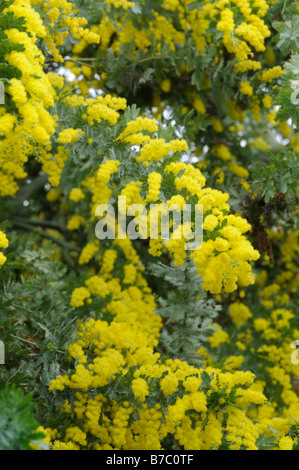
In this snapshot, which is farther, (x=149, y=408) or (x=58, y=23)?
(x=58, y=23)

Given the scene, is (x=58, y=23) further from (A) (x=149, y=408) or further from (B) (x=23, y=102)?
(A) (x=149, y=408)

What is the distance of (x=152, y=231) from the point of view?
3.11 metres

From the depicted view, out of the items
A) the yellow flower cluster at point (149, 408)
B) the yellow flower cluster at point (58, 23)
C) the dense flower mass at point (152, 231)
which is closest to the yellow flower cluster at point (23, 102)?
the dense flower mass at point (152, 231)

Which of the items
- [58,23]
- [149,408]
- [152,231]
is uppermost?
[58,23]

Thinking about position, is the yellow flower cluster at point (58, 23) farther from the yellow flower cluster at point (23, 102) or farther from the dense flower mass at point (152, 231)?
the yellow flower cluster at point (23, 102)

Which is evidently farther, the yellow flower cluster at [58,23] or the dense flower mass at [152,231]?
the yellow flower cluster at [58,23]

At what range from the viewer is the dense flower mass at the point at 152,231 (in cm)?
297

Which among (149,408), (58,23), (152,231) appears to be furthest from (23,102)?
(149,408)

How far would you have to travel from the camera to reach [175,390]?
10.7ft

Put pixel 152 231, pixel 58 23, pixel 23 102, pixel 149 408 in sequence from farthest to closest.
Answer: pixel 58 23, pixel 149 408, pixel 152 231, pixel 23 102

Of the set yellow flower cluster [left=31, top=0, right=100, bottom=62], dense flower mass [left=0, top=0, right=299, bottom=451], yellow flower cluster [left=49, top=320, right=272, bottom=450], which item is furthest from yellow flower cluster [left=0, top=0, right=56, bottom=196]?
yellow flower cluster [left=49, top=320, right=272, bottom=450]

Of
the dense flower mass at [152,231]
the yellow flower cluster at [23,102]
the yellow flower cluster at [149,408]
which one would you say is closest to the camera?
the yellow flower cluster at [23,102]

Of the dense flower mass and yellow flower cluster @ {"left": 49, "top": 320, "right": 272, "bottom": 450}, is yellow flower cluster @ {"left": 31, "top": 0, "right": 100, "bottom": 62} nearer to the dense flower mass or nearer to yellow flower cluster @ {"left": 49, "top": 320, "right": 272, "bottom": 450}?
the dense flower mass
